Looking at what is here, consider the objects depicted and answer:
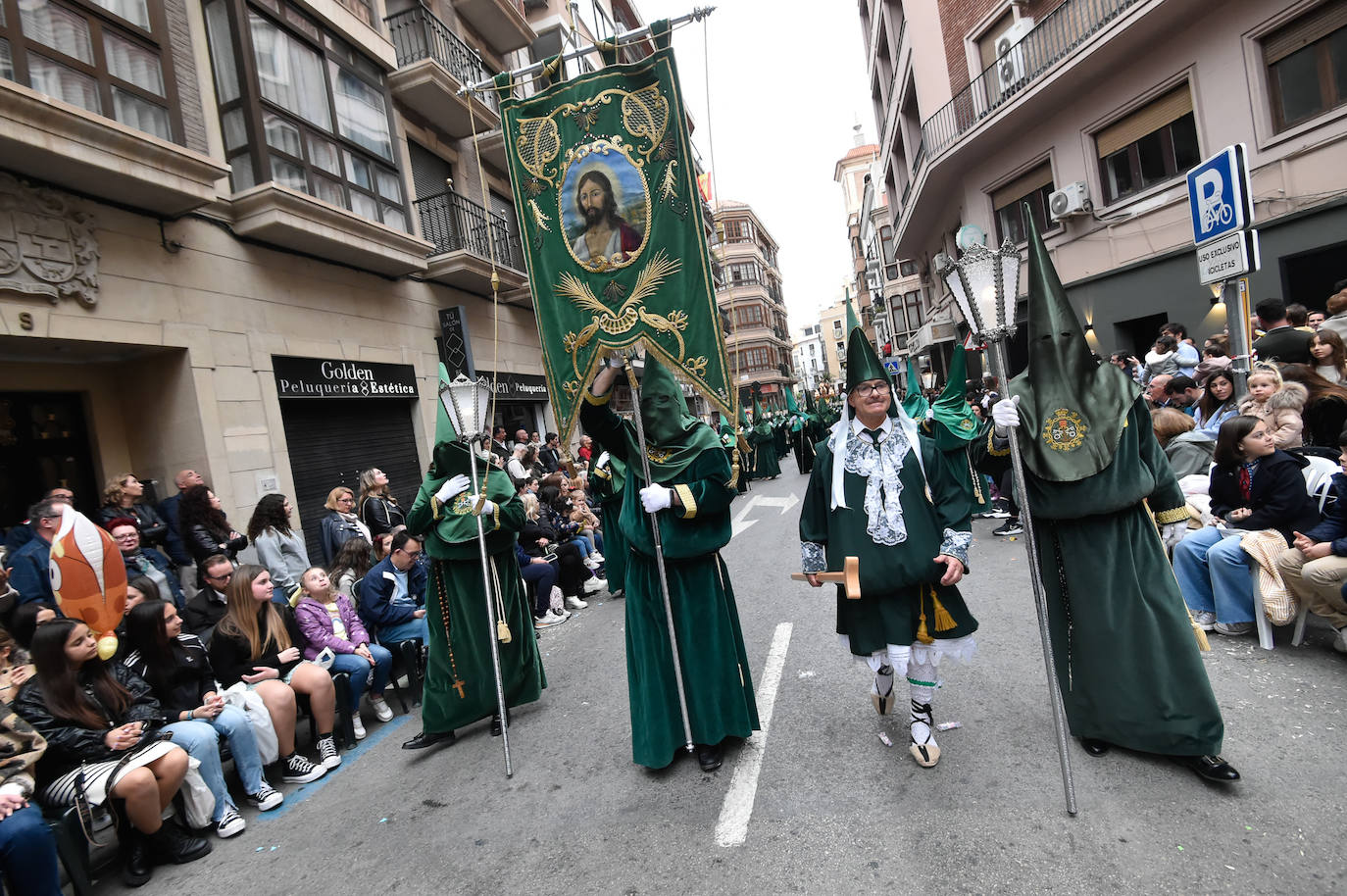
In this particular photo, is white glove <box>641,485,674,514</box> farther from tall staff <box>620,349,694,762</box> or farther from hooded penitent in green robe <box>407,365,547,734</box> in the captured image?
hooded penitent in green robe <box>407,365,547,734</box>

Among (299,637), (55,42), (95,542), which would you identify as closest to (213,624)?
(299,637)

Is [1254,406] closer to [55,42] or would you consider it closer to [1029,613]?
[1029,613]

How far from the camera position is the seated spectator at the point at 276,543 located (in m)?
6.76

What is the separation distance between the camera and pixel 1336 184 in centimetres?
971

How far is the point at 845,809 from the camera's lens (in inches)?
123

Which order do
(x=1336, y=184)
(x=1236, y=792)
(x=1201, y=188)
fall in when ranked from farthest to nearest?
(x=1336, y=184), (x=1201, y=188), (x=1236, y=792)

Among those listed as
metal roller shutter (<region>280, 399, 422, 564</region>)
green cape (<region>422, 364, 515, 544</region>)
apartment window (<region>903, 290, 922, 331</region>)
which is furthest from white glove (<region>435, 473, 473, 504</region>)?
apartment window (<region>903, 290, 922, 331</region>)

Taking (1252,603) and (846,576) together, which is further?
(1252,603)

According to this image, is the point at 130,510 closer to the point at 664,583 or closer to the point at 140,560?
the point at 140,560

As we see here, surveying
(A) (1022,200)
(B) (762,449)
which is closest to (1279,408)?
(A) (1022,200)

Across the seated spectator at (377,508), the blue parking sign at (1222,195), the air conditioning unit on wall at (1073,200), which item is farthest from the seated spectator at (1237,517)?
the air conditioning unit on wall at (1073,200)

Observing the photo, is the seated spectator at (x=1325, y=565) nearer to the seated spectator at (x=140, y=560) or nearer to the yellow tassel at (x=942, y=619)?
the yellow tassel at (x=942, y=619)

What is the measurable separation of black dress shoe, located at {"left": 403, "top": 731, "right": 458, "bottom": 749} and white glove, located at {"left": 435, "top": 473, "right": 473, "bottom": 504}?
1.57 meters

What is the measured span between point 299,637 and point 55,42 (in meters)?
6.90
